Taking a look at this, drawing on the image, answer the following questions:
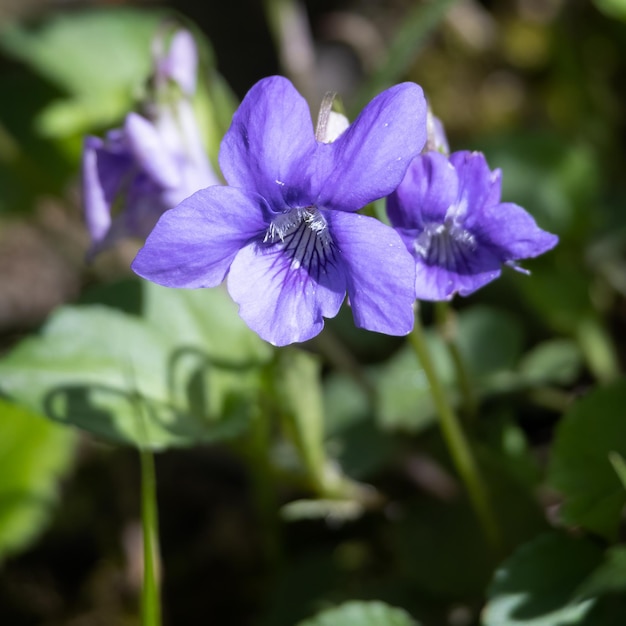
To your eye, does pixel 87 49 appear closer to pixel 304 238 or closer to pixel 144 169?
pixel 144 169

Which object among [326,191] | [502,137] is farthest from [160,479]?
[326,191]

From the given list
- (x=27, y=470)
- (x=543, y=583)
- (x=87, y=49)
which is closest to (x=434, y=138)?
(x=543, y=583)

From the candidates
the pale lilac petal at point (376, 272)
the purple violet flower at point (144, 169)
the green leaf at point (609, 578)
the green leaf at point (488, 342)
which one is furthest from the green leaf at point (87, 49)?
the green leaf at point (609, 578)

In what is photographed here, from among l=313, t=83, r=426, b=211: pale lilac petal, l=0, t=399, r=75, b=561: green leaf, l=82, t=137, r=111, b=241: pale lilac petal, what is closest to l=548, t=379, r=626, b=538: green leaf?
l=313, t=83, r=426, b=211: pale lilac petal

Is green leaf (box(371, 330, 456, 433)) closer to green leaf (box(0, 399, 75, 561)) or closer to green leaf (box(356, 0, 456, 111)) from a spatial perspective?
green leaf (box(356, 0, 456, 111))

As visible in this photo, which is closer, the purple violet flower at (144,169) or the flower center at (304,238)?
the flower center at (304,238)

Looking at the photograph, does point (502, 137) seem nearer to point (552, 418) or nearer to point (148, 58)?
point (552, 418)

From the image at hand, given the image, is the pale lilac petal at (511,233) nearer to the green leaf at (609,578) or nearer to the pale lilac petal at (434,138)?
the pale lilac petal at (434,138)
